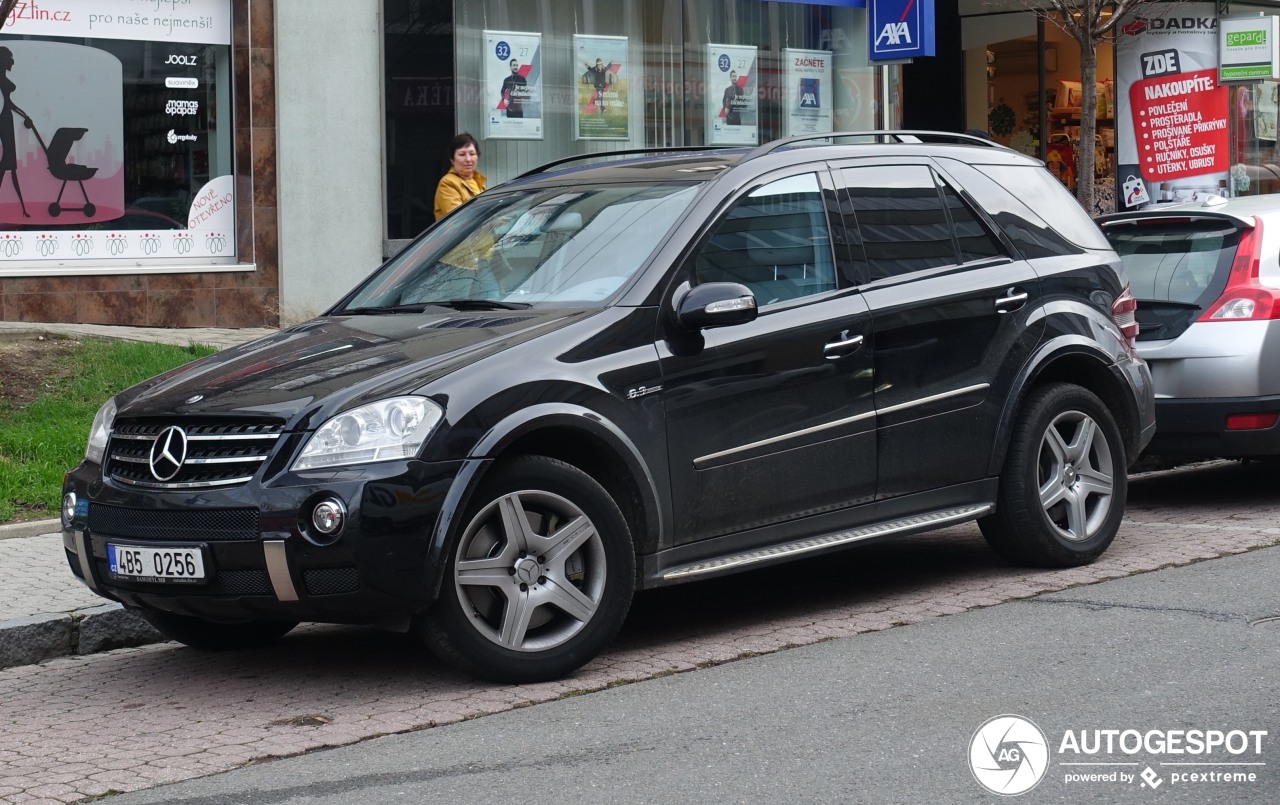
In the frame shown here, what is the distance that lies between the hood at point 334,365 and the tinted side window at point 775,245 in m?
0.65

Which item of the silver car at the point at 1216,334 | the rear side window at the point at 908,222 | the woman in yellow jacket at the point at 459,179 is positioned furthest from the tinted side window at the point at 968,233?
the woman in yellow jacket at the point at 459,179

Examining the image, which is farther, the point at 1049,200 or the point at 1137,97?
the point at 1137,97

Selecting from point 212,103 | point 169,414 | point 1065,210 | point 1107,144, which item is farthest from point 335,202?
point 1107,144

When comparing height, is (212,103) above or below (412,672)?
above

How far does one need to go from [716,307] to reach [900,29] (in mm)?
13109

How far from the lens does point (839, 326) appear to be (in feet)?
21.3

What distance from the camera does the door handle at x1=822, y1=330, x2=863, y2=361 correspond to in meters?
6.44

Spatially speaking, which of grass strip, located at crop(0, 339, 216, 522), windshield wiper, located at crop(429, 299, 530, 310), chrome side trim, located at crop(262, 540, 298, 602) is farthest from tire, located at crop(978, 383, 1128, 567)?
grass strip, located at crop(0, 339, 216, 522)

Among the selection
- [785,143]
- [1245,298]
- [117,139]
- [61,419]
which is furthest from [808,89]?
[785,143]

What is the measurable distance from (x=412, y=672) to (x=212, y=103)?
410 inches

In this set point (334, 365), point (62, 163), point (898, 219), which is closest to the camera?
point (334, 365)

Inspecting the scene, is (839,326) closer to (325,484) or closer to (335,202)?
(325,484)

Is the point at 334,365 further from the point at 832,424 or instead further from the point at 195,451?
the point at 832,424

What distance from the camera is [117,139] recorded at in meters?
14.9
